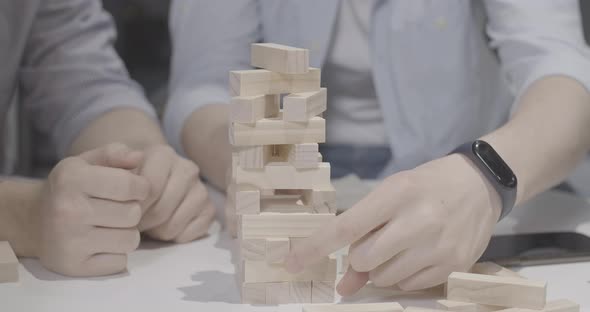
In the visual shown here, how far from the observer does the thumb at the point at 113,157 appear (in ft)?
3.77

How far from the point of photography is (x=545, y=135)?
48.2 inches

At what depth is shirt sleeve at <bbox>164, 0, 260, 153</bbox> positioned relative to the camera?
1671 mm

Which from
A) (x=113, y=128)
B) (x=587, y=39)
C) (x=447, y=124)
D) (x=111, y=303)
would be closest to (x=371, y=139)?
(x=447, y=124)

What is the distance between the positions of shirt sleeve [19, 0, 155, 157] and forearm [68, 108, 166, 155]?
0.11 feet

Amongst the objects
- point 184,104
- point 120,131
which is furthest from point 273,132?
point 184,104

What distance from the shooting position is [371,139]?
5.57ft

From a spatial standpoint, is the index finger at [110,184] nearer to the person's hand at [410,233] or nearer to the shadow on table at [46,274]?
the shadow on table at [46,274]

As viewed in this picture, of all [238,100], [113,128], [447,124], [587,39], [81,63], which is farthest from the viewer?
[587,39]

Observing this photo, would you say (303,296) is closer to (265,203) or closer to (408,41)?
(265,203)

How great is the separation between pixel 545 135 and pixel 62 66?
36.3 inches

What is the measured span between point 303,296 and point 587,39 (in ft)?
4.32

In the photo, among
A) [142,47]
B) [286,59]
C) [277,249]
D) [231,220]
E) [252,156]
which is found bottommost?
[142,47]

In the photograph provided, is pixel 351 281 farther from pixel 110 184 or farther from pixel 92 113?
pixel 92 113

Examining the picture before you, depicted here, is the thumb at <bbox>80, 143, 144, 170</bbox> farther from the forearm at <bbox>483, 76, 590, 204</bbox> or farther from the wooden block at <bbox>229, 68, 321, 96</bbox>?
the forearm at <bbox>483, 76, 590, 204</bbox>
